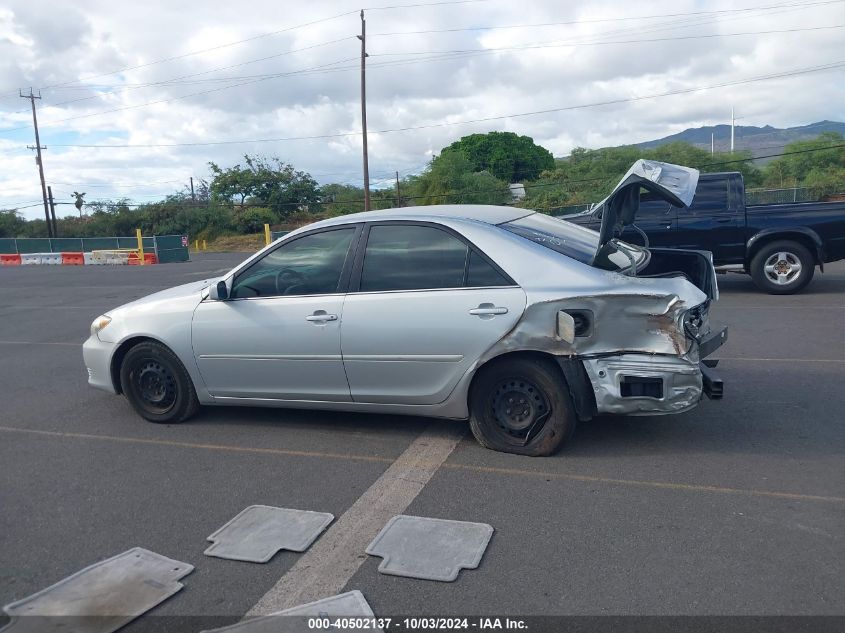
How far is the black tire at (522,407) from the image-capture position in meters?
4.71

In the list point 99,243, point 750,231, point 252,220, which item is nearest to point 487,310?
point 750,231

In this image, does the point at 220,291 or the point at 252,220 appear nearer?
the point at 220,291

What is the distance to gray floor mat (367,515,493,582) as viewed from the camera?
138 inches

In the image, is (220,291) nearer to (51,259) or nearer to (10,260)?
(51,259)

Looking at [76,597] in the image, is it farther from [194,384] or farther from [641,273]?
[641,273]

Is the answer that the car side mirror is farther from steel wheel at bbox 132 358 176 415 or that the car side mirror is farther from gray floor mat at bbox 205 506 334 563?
gray floor mat at bbox 205 506 334 563

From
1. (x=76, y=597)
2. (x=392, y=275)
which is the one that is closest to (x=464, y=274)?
(x=392, y=275)

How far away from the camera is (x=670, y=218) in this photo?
38.4ft

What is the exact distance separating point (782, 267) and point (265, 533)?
33.3 ft

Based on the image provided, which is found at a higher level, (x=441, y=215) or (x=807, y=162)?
(x=807, y=162)

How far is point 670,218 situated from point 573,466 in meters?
8.00

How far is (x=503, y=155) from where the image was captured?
65.2m

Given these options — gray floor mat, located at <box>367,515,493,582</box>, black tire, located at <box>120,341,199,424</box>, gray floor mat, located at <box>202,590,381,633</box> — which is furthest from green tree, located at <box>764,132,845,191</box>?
gray floor mat, located at <box>202,590,381,633</box>

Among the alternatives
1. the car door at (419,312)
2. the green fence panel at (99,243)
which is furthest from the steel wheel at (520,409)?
the green fence panel at (99,243)
